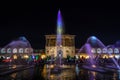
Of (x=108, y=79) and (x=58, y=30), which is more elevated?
(x=58, y=30)

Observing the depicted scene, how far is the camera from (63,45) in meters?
118

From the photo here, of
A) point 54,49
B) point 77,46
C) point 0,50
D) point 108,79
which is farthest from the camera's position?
point 77,46

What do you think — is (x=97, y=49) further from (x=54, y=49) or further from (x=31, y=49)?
(x=31, y=49)

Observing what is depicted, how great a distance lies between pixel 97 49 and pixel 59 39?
19.3 metres

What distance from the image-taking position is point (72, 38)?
119 metres

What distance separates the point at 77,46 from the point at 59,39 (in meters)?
10.9

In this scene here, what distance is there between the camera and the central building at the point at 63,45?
116000 millimetres

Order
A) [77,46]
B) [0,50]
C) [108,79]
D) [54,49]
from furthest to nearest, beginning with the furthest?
[77,46] < [54,49] < [0,50] < [108,79]

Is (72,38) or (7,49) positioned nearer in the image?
(7,49)

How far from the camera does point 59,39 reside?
393 feet

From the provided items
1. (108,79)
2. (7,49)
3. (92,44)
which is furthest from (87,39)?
(108,79)

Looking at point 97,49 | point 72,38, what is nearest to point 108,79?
point 97,49

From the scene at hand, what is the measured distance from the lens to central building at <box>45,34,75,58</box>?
381 feet

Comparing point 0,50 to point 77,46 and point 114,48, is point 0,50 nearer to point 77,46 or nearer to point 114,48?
point 77,46
